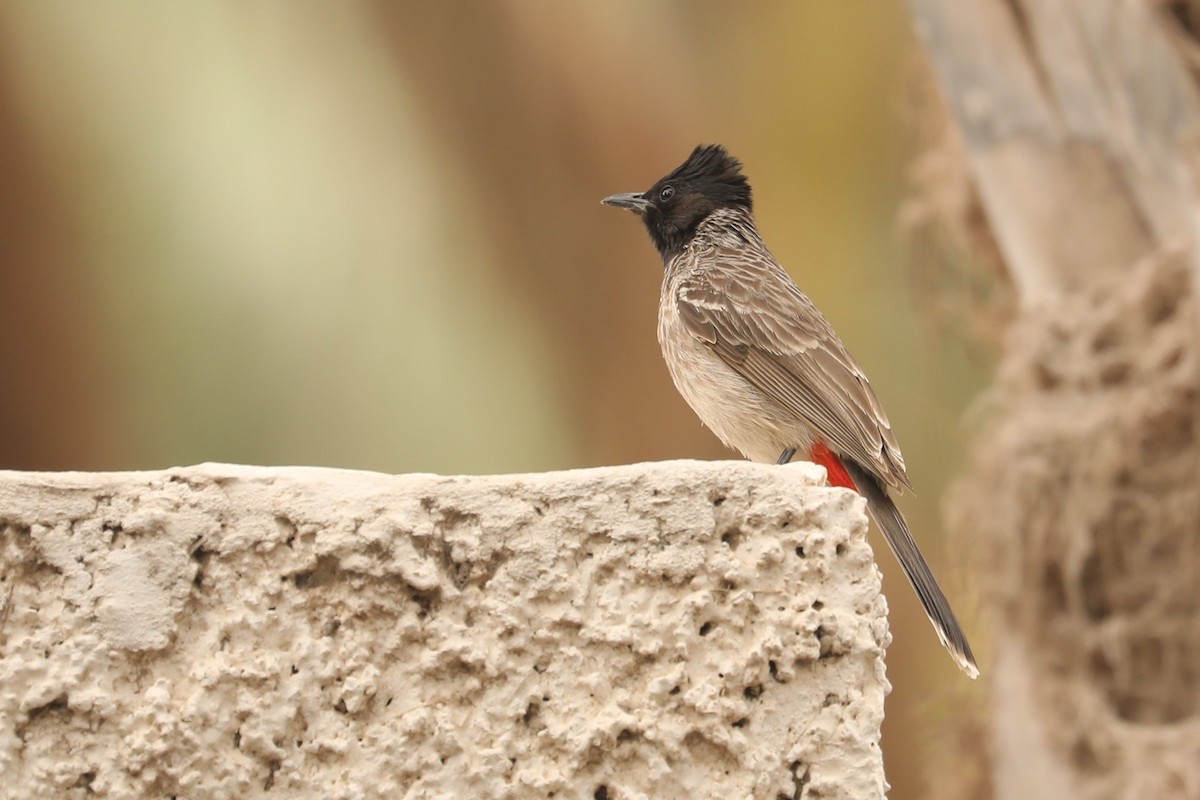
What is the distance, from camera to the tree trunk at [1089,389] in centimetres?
380

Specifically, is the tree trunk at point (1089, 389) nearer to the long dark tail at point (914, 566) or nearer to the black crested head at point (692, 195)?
the black crested head at point (692, 195)

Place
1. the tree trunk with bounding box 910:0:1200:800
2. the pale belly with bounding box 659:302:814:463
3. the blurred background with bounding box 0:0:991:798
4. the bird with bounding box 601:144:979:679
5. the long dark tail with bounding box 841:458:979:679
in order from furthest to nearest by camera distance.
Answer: the blurred background with bounding box 0:0:991:798
the tree trunk with bounding box 910:0:1200:800
the pale belly with bounding box 659:302:814:463
the bird with bounding box 601:144:979:679
the long dark tail with bounding box 841:458:979:679

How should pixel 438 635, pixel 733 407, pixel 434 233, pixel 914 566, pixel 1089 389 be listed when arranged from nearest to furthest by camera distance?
pixel 438 635 < pixel 914 566 < pixel 733 407 < pixel 1089 389 < pixel 434 233

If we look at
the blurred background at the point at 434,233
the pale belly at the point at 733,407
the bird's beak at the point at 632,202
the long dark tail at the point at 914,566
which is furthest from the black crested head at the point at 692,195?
the blurred background at the point at 434,233

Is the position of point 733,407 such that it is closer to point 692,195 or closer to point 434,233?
point 692,195

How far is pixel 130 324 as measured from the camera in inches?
198

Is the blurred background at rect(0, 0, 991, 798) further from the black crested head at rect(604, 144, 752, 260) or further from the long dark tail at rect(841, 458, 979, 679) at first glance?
the long dark tail at rect(841, 458, 979, 679)

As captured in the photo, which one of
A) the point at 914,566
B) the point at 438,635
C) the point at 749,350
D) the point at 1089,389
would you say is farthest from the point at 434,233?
the point at 438,635

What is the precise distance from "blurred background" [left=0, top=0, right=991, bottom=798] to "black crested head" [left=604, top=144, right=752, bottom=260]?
5.22ft

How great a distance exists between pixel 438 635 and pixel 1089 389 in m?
2.93

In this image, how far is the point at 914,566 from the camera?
7.57 ft

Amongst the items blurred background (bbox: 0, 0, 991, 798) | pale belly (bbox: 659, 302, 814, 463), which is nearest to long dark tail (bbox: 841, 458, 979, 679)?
pale belly (bbox: 659, 302, 814, 463)

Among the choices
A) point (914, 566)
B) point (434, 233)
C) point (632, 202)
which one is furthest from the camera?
point (434, 233)

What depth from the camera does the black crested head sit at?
3219 millimetres
